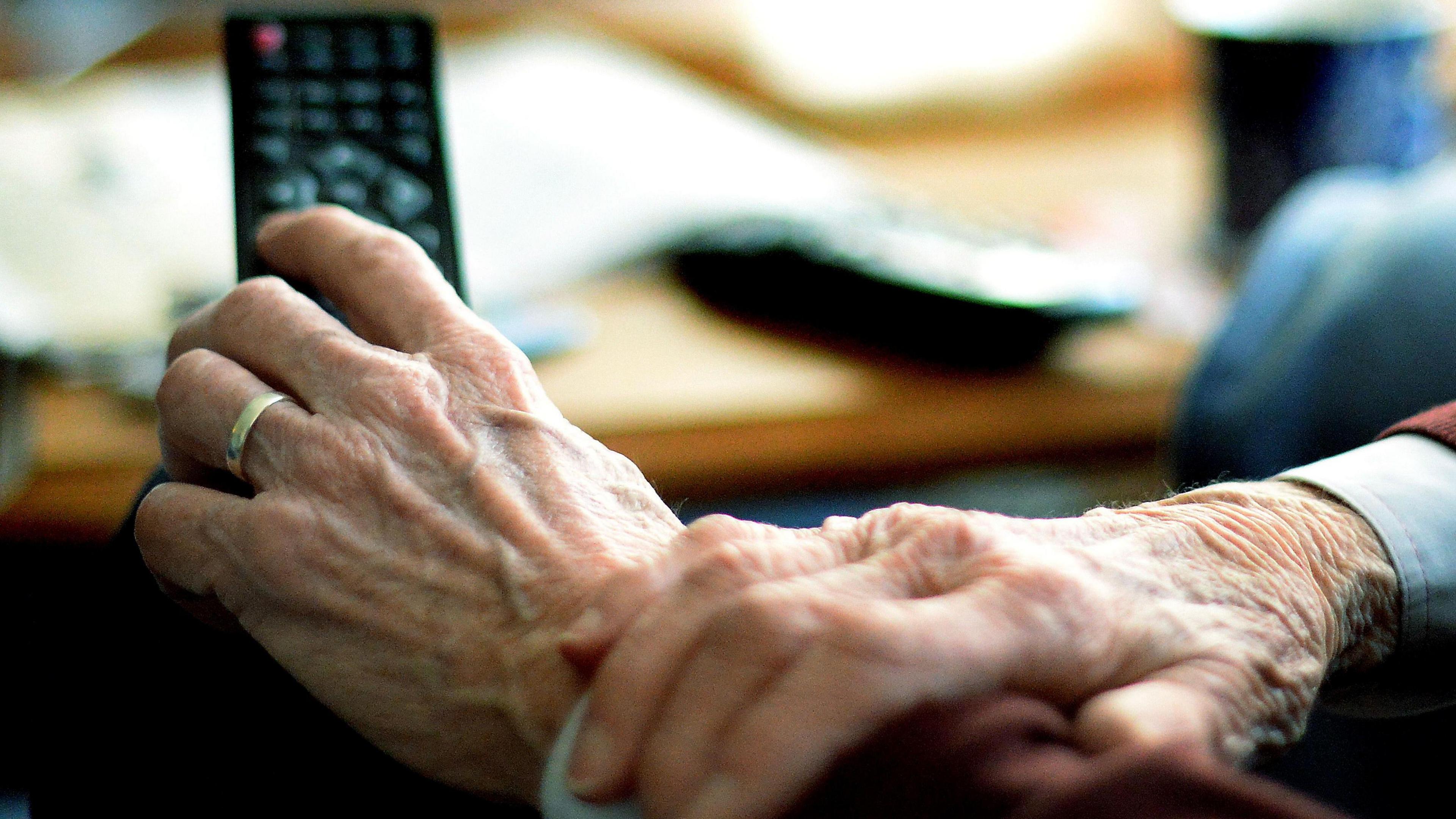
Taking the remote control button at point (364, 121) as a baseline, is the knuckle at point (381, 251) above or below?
below

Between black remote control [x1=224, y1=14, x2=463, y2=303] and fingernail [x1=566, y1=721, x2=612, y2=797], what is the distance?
0.23 meters

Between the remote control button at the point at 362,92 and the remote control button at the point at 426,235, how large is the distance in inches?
2.6

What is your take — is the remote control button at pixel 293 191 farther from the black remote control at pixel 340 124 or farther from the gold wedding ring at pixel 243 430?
the gold wedding ring at pixel 243 430

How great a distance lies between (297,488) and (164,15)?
2.56 ft

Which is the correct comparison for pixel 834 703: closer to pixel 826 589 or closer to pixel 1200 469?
pixel 826 589

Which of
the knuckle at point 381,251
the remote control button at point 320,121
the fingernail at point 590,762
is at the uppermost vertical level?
the remote control button at point 320,121

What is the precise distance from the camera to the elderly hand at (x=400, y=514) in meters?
0.33

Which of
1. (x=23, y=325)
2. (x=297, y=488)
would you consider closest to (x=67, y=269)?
(x=23, y=325)

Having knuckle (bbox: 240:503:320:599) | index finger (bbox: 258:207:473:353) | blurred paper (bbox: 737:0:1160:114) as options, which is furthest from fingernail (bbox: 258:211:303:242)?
blurred paper (bbox: 737:0:1160:114)

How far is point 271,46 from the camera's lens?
495 millimetres

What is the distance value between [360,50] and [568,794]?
35 cm

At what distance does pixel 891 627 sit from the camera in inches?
10.3

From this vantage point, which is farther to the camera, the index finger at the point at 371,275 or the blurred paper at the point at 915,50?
the blurred paper at the point at 915,50

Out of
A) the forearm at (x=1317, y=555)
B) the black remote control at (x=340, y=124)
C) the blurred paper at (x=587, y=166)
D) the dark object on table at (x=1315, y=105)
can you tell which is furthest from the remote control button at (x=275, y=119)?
the dark object on table at (x=1315, y=105)
